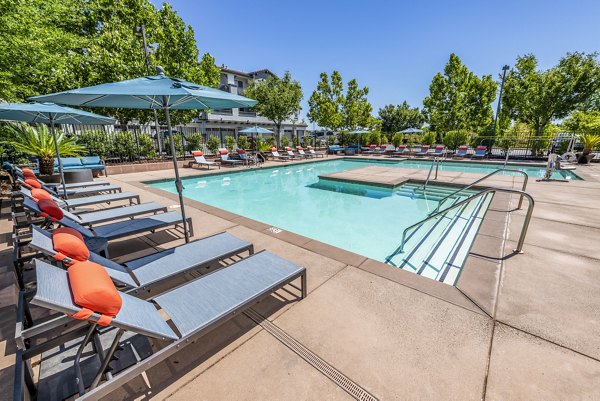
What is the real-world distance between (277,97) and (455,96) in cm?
1774

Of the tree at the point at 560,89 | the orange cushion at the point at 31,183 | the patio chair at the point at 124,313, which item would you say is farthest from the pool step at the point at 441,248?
the tree at the point at 560,89

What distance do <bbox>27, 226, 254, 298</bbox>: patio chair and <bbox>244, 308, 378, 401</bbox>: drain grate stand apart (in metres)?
0.96

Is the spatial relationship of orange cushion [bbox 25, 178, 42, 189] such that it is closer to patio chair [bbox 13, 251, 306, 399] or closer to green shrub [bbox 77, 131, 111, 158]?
patio chair [bbox 13, 251, 306, 399]

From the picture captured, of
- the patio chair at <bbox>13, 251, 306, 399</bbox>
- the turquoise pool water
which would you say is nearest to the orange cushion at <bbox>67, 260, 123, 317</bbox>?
the patio chair at <bbox>13, 251, 306, 399</bbox>

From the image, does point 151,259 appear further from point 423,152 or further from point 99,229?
point 423,152

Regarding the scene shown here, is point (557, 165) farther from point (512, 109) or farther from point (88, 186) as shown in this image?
point (512, 109)

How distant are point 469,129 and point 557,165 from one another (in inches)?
752

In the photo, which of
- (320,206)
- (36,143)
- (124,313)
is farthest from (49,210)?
(36,143)

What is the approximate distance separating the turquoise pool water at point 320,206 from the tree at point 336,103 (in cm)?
1795

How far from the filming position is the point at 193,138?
1983 cm

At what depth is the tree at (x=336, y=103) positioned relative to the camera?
1185 inches

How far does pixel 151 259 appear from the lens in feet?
10.4

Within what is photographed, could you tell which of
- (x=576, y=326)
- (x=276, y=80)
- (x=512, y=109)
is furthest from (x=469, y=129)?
(x=576, y=326)

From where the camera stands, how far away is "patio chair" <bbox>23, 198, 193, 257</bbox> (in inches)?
142
